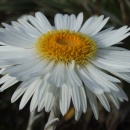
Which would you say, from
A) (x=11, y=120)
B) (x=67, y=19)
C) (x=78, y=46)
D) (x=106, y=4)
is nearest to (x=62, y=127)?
(x=11, y=120)

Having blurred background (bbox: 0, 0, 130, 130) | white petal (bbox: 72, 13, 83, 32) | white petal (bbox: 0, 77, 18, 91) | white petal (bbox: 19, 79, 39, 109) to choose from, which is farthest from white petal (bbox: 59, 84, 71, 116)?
blurred background (bbox: 0, 0, 130, 130)

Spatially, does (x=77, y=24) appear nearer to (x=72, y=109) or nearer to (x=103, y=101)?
(x=103, y=101)

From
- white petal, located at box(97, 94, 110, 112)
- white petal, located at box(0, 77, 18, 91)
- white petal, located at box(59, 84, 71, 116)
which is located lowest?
white petal, located at box(97, 94, 110, 112)

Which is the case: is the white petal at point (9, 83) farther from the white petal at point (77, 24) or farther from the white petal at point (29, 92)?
the white petal at point (77, 24)

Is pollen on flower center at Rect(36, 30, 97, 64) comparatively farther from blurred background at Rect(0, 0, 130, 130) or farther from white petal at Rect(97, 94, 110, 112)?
blurred background at Rect(0, 0, 130, 130)

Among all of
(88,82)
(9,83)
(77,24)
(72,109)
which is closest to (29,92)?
(9,83)

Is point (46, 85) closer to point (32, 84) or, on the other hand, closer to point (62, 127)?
point (32, 84)

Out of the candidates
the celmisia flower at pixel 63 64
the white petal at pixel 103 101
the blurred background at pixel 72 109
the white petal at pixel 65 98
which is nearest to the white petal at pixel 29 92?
the celmisia flower at pixel 63 64
